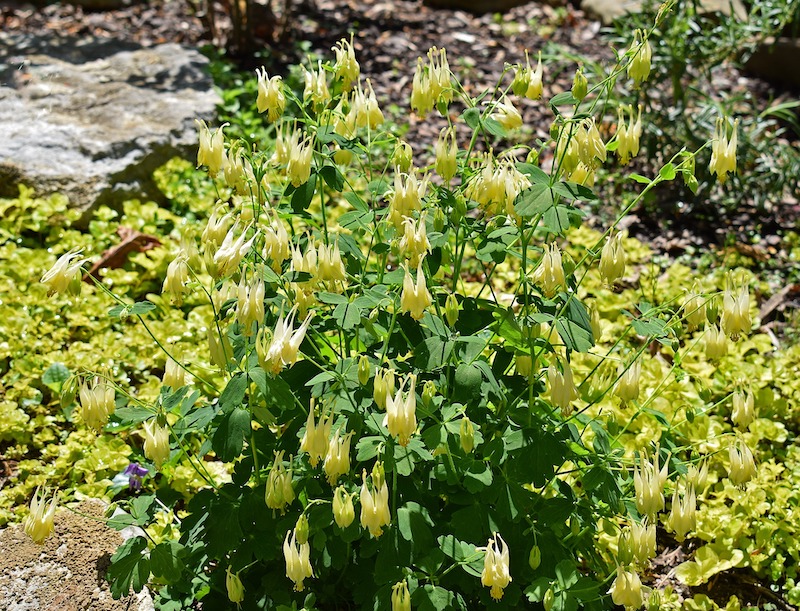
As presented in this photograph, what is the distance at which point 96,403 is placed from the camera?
6.74 feet

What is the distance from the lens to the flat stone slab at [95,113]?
4.61m

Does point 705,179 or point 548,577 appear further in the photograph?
point 705,179

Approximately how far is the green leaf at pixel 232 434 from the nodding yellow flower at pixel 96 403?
0.85 feet

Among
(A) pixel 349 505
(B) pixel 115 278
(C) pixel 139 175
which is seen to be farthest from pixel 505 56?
(A) pixel 349 505

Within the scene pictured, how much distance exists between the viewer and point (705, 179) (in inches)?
194

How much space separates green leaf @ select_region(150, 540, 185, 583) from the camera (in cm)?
228

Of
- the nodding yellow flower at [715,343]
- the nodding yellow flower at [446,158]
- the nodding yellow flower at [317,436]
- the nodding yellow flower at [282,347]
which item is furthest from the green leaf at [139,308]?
the nodding yellow flower at [715,343]

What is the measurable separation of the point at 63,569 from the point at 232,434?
1.02 metres

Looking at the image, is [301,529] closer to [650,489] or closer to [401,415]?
[401,415]

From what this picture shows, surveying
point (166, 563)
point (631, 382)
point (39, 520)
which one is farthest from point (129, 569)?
point (631, 382)

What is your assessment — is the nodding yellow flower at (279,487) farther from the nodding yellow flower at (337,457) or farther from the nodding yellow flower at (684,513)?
the nodding yellow flower at (684,513)

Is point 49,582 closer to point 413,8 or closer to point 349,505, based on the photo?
point 349,505

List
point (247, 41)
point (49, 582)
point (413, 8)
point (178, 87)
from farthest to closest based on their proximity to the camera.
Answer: point (413, 8) < point (247, 41) < point (178, 87) < point (49, 582)

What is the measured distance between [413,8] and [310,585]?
5.71m
